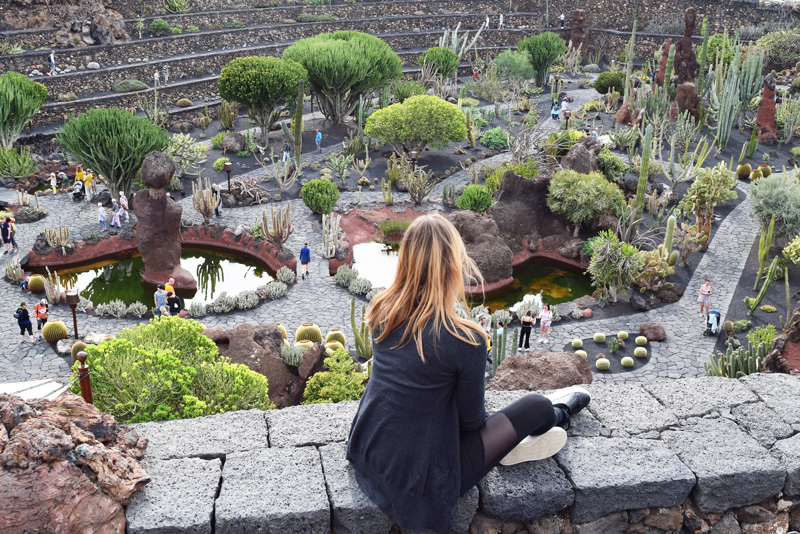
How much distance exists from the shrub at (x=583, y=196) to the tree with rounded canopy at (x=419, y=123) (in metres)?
5.70

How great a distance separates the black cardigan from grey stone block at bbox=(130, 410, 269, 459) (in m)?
0.89

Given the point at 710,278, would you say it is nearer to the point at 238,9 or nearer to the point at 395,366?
the point at 395,366

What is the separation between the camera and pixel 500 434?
4285mm

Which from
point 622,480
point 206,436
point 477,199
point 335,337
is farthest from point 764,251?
point 206,436

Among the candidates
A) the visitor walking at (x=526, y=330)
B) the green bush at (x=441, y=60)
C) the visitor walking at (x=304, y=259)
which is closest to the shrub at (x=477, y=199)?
the visitor walking at (x=304, y=259)

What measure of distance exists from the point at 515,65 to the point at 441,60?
9.65 ft

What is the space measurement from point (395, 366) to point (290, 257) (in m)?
14.1

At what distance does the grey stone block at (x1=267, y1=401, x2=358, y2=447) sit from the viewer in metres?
4.71

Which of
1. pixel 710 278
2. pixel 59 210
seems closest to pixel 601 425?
pixel 710 278

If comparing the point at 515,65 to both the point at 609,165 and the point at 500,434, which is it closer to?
the point at 609,165

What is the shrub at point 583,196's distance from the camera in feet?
60.4

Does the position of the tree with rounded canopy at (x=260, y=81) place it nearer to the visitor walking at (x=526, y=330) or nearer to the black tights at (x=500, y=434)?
the visitor walking at (x=526, y=330)

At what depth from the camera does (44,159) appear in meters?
23.6

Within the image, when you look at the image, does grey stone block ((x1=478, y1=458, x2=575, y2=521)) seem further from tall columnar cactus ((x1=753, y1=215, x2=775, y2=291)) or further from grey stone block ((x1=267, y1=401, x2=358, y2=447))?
tall columnar cactus ((x1=753, y1=215, x2=775, y2=291))
